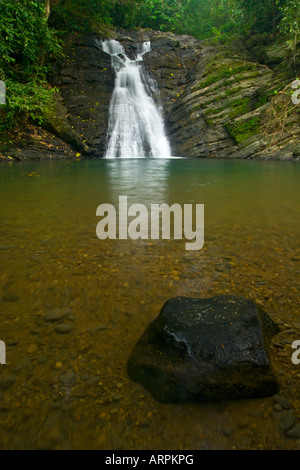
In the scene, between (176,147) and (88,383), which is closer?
(88,383)

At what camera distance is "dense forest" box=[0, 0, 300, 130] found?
12000 mm

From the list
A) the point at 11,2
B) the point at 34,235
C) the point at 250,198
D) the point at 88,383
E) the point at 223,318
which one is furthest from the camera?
the point at 11,2

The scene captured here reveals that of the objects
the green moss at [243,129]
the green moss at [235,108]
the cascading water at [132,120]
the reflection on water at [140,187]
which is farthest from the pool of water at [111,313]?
the green moss at [235,108]

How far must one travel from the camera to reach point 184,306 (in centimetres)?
161

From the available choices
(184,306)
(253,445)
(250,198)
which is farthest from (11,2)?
(253,445)

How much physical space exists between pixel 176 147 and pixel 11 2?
968 centimetres

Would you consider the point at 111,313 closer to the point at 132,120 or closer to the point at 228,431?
the point at 228,431

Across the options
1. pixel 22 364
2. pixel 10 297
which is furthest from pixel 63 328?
pixel 10 297

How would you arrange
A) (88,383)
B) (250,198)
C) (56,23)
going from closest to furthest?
(88,383), (250,198), (56,23)

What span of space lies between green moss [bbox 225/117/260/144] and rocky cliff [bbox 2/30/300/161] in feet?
0.16

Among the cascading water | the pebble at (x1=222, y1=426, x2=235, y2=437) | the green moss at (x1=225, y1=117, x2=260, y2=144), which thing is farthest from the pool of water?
the cascading water

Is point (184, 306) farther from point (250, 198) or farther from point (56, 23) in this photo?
point (56, 23)

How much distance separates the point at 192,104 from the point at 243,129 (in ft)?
12.1

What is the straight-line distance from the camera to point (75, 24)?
1852cm
